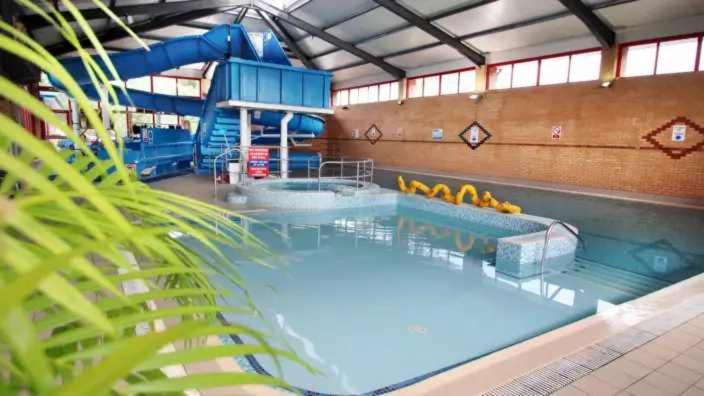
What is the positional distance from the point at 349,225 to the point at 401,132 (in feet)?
32.5

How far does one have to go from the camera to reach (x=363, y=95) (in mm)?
17453

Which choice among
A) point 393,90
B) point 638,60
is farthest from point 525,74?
point 393,90

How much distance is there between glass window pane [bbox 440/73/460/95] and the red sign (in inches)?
302

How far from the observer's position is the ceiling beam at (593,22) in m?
8.43

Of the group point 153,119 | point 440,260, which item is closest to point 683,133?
point 440,260

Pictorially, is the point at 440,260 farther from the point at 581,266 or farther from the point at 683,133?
the point at 683,133

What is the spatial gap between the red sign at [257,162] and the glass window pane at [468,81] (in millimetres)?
7505

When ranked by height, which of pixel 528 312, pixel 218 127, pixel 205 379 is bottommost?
pixel 528 312

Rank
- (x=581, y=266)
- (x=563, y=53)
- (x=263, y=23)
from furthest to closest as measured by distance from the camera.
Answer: (x=263, y=23) → (x=563, y=53) → (x=581, y=266)

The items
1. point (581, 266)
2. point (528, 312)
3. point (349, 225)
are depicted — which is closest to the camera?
point (528, 312)

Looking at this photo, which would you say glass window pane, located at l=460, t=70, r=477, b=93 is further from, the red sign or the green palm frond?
the green palm frond

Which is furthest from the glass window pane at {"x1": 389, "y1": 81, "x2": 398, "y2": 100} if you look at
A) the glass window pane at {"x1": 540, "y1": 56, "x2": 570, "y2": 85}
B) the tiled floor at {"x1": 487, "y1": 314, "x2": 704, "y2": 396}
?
the tiled floor at {"x1": 487, "y1": 314, "x2": 704, "y2": 396}

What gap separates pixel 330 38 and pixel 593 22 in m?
7.86

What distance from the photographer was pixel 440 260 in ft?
15.0
